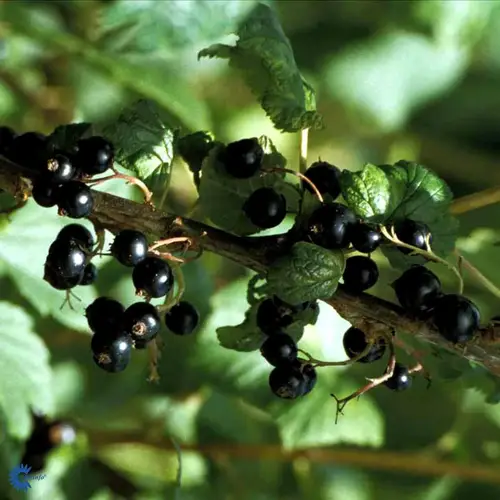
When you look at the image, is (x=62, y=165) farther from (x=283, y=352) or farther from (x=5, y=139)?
(x=283, y=352)

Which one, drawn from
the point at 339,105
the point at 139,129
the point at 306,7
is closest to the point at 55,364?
the point at 139,129

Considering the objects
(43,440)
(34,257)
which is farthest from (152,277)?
(43,440)

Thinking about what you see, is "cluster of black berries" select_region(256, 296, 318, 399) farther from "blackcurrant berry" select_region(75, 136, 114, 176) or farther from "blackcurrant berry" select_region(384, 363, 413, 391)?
"blackcurrant berry" select_region(75, 136, 114, 176)

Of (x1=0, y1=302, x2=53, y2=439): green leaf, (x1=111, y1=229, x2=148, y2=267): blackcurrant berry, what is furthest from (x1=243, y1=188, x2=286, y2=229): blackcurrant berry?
(x1=0, y1=302, x2=53, y2=439): green leaf

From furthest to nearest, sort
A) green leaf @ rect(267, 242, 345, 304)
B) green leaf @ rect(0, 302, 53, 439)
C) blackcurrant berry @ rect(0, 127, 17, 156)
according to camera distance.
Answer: green leaf @ rect(0, 302, 53, 439) → blackcurrant berry @ rect(0, 127, 17, 156) → green leaf @ rect(267, 242, 345, 304)

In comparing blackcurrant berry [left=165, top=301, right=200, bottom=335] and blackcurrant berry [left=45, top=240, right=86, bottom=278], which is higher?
blackcurrant berry [left=45, top=240, right=86, bottom=278]

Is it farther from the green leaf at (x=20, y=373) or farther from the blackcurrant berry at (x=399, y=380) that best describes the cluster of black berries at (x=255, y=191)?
the green leaf at (x=20, y=373)
